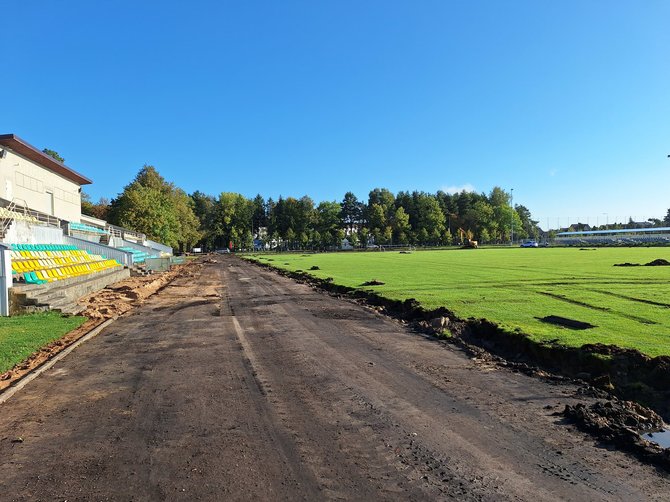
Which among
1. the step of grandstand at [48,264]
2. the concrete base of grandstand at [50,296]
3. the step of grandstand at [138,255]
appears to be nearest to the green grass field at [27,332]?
the concrete base of grandstand at [50,296]

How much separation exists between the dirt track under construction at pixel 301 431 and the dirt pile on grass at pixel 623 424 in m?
0.19

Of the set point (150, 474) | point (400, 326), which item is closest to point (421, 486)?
point (150, 474)

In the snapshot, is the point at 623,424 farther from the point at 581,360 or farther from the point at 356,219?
the point at 356,219

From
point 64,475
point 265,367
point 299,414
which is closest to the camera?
point 64,475

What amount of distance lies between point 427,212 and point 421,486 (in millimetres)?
129112

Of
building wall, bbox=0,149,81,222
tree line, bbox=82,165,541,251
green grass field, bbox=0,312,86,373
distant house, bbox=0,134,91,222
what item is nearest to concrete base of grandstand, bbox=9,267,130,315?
green grass field, bbox=0,312,86,373

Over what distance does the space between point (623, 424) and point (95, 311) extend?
51.0 ft

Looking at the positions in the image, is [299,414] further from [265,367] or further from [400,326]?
[400,326]

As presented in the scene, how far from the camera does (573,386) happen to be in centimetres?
661

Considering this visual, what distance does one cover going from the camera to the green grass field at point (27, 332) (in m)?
8.50

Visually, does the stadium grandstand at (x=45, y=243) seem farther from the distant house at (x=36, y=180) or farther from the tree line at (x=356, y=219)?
the tree line at (x=356, y=219)

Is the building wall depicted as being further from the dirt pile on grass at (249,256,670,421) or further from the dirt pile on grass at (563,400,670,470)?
the dirt pile on grass at (563,400,670,470)

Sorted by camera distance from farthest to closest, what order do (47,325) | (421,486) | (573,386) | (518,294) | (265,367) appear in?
1. (518,294)
2. (47,325)
3. (265,367)
4. (573,386)
5. (421,486)

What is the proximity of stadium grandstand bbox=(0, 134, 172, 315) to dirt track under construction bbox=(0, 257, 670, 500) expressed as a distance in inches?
264
